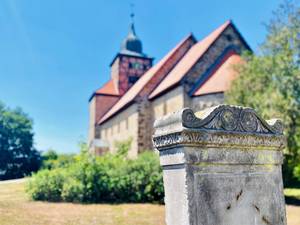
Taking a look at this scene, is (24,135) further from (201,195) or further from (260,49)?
(201,195)

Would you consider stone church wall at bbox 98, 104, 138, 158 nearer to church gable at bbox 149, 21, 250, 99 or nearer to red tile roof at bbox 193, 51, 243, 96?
church gable at bbox 149, 21, 250, 99

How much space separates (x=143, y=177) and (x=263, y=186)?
10530 mm

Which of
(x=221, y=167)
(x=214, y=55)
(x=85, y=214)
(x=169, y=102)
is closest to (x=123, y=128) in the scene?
(x=169, y=102)

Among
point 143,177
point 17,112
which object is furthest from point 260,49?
point 17,112

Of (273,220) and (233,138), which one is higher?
(233,138)

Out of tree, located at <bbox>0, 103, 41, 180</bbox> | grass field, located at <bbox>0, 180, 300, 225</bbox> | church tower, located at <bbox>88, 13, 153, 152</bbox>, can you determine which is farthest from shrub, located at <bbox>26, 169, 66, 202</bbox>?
church tower, located at <bbox>88, 13, 153, 152</bbox>

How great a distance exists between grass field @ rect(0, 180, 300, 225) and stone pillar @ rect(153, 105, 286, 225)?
5892mm

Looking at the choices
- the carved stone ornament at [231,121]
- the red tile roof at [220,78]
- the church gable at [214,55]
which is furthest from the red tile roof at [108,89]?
the carved stone ornament at [231,121]

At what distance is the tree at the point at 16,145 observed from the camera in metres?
35.7

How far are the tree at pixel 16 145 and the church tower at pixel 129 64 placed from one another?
12585 mm

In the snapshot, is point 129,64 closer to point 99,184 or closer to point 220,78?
point 220,78

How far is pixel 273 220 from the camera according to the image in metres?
3.13

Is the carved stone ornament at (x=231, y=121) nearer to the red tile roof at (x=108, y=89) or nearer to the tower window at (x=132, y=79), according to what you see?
the red tile roof at (x=108, y=89)

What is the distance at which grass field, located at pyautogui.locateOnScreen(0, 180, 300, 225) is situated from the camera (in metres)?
8.31
